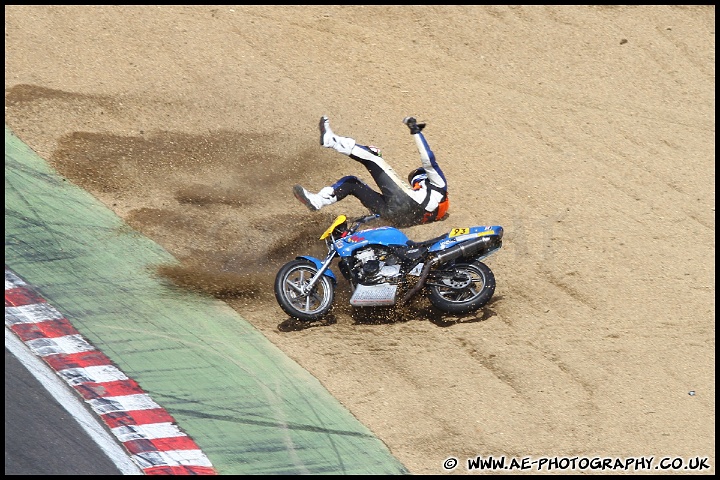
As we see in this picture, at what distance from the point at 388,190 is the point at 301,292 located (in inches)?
73.5

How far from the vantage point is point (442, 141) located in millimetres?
14211

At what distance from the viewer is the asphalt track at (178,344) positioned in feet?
A: 29.5

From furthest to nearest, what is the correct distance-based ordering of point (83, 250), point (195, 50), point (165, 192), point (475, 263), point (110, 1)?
point (110, 1) → point (195, 50) → point (165, 192) → point (83, 250) → point (475, 263)

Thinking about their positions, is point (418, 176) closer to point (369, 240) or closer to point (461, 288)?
point (369, 240)

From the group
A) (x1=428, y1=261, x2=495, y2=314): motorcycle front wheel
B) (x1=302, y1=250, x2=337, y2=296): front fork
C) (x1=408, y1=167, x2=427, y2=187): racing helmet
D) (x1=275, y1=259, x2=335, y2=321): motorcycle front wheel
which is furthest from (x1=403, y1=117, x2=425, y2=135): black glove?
(x1=275, y1=259, x2=335, y2=321): motorcycle front wheel

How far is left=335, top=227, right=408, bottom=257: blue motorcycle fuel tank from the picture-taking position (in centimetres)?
1055

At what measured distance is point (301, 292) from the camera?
10.4 metres

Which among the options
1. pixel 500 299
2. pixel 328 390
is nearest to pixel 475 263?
pixel 500 299

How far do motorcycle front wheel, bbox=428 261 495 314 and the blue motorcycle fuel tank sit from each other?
655 mm

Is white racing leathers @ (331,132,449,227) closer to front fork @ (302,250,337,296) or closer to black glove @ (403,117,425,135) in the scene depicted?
black glove @ (403,117,425,135)

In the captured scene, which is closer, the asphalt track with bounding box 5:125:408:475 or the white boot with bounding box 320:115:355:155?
the asphalt track with bounding box 5:125:408:475

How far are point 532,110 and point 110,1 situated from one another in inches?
318

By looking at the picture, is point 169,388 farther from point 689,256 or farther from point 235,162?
point 689,256

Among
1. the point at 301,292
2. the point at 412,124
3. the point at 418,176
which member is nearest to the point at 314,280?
the point at 301,292
